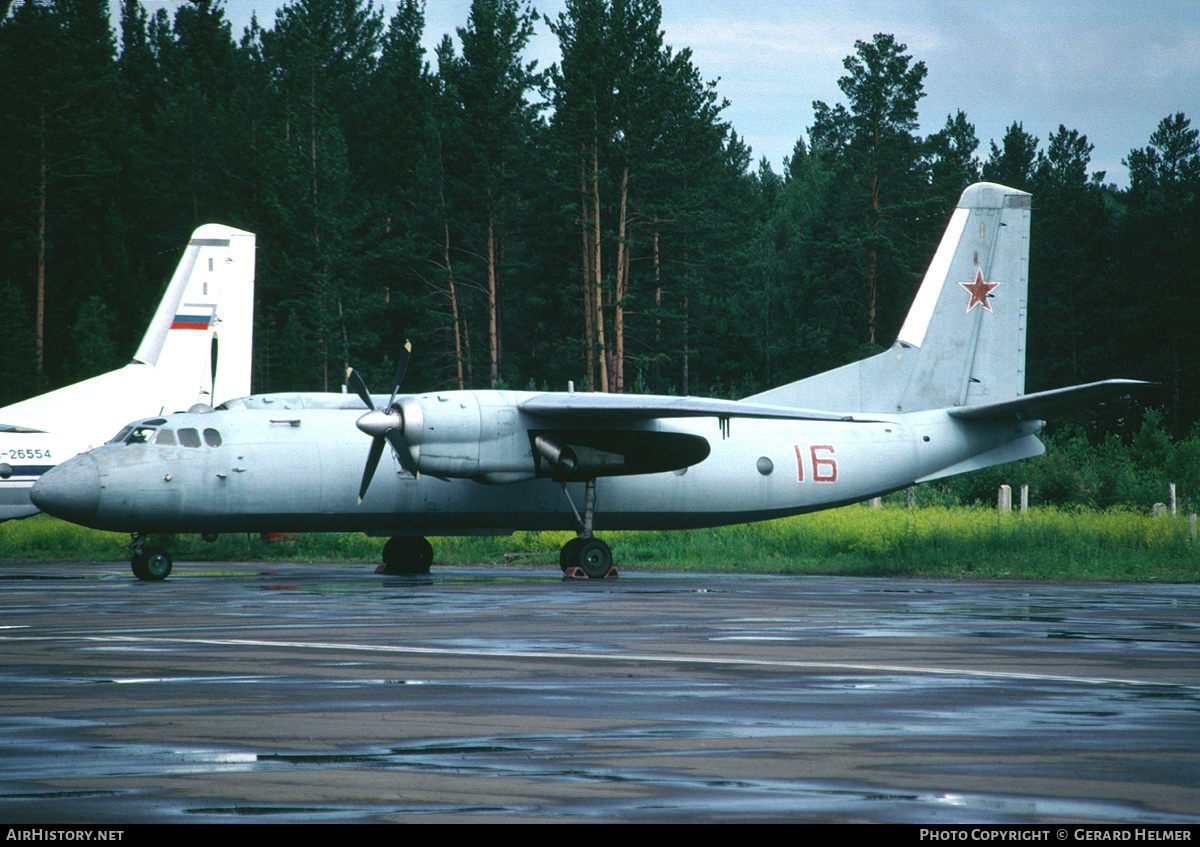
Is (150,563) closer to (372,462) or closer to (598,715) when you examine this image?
(372,462)

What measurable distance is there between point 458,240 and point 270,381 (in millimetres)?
13083

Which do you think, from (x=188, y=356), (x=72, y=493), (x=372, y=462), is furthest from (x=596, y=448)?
(x=188, y=356)

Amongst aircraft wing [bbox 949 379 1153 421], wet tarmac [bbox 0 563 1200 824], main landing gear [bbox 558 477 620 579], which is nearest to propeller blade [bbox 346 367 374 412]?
main landing gear [bbox 558 477 620 579]

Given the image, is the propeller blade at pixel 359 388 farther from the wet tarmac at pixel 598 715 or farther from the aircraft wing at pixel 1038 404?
the aircraft wing at pixel 1038 404

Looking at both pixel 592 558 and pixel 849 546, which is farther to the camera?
pixel 849 546

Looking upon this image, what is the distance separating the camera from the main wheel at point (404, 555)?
1006 inches

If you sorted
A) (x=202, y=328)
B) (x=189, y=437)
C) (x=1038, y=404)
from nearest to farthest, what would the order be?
(x=189, y=437)
(x=1038, y=404)
(x=202, y=328)

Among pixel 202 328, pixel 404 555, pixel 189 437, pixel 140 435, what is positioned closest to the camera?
pixel 189 437

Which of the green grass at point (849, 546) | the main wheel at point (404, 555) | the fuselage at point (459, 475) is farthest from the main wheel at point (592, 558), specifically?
the green grass at point (849, 546)

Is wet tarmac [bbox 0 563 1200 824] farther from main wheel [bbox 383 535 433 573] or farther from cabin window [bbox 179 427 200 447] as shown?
main wheel [bbox 383 535 433 573]

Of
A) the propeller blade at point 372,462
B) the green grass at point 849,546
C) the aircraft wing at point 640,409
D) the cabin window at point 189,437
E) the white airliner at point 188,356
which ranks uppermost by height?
the white airliner at point 188,356

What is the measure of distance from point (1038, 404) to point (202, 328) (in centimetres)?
1841

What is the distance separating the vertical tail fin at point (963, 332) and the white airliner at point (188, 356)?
12133 millimetres

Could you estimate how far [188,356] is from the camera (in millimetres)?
29891
